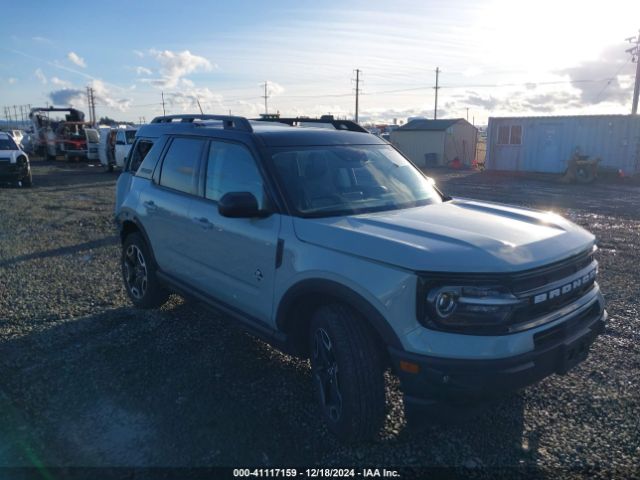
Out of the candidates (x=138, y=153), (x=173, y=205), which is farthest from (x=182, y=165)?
(x=138, y=153)

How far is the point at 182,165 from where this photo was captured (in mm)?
4555

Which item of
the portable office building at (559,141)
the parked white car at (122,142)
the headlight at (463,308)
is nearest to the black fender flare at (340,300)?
the headlight at (463,308)

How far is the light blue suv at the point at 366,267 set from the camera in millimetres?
2588

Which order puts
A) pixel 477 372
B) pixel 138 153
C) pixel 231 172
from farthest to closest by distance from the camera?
pixel 138 153 → pixel 231 172 → pixel 477 372

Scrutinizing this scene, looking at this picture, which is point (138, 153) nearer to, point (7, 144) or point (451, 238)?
point (451, 238)

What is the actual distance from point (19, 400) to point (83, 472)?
1126mm

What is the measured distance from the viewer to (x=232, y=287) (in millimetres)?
3816

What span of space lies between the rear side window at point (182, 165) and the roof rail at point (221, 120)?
0.95ft

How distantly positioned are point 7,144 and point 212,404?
55.3 feet

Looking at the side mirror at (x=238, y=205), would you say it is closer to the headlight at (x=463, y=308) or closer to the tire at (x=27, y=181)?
the headlight at (x=463, y=308)

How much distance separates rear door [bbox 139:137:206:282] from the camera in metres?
4.36

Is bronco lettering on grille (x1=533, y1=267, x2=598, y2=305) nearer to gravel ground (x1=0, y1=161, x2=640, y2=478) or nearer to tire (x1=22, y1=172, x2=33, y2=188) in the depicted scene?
gravel ground (x1=0, y1=161, x2=640, y2=478)

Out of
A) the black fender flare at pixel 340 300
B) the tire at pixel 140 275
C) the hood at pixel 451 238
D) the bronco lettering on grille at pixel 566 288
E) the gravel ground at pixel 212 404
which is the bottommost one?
the gravel ground at pixel 212 404

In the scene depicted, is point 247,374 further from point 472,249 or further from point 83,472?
point 472,249
